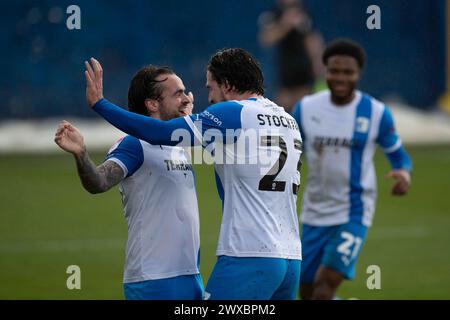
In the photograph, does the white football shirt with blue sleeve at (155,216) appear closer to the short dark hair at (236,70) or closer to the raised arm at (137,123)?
the raised arm at (137,123)

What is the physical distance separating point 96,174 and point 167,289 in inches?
35.3

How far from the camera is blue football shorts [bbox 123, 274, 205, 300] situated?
626cm

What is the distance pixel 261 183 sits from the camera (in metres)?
6.08

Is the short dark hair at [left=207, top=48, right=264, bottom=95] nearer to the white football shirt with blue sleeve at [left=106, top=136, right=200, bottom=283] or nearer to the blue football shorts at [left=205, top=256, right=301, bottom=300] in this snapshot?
the white football shirt with blue sleeve at [left=106, top=136, right=200, bottom=283]

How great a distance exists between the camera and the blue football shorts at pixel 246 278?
19.6ft

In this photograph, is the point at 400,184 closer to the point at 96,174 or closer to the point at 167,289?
the point at 167,289

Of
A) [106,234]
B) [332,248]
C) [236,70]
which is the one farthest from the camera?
[106,234]

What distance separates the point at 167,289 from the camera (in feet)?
20.5

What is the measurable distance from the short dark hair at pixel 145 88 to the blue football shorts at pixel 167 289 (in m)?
1.13

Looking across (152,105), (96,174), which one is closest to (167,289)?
(96,174)

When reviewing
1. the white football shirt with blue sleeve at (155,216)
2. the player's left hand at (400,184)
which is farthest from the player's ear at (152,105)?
the player's left hand at (400,184)

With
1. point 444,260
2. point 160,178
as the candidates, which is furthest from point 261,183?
point 444,260

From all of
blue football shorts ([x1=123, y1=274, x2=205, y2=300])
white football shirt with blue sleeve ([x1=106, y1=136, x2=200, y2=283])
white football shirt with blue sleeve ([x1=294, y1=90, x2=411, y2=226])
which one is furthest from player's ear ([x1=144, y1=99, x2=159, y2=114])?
white football shirt with blue sleeve ([x1=294, y1=90, x2=411, y2=226])
